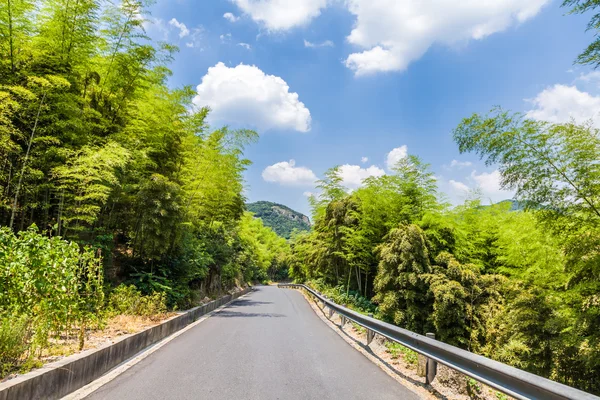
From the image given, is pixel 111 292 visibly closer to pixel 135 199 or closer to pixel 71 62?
pixel 135 199

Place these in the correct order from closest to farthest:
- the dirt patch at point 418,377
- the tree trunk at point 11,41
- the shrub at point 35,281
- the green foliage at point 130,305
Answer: the shrub at point 35,281, the dirt patch at point 418,377, the tree trunk at point 11,41, the green foliage at point 130,305

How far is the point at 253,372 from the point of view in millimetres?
4727

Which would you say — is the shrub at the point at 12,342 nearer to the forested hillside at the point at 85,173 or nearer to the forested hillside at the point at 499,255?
the forested hillside at the point at 85,173

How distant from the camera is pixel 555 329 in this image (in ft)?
25.9

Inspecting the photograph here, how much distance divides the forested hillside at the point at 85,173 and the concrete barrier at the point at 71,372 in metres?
0.37

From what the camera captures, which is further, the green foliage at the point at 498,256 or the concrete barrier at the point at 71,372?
the green foliage at the point at 498,256

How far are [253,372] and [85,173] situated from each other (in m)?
5.33

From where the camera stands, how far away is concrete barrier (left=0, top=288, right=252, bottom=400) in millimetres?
2973

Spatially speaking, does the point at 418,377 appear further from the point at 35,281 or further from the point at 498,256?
the point at 498,256

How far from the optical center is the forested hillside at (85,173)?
3.95 metres

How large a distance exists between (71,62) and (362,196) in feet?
44.8

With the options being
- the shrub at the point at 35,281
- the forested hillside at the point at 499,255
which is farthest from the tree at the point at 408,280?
the shrub at the point at 35,281

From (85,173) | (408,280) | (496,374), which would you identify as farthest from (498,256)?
(85,173)

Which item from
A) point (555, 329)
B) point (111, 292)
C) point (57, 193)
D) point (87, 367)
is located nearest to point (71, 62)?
point (57, 193)
